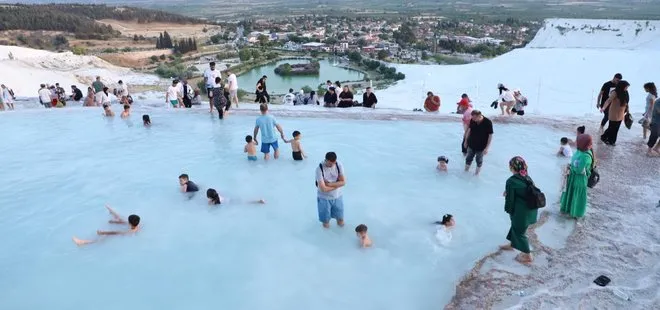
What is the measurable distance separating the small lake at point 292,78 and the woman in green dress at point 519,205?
129ft

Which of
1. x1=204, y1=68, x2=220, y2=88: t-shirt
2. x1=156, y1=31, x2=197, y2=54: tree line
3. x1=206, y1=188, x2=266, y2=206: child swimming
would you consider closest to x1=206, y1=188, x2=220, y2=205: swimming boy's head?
x1=206, y1=188, x2=266, y2=206: child swimming

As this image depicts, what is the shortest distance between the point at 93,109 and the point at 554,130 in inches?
491

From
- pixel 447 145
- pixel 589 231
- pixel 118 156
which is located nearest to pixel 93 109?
pixel 118 156

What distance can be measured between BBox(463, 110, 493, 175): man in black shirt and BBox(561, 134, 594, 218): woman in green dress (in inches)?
59.1

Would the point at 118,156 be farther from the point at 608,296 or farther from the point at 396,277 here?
the point at 608,296

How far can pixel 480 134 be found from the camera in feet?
25.2

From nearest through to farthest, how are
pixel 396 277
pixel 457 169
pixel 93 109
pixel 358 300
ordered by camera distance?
pixel 358 300 < pixel 396 277 < pixel 457 169 < pixel 93 109

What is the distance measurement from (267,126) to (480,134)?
386cm

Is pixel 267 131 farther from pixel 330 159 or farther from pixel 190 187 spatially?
pixel 330 159

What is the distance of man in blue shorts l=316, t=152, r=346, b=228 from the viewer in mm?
6066

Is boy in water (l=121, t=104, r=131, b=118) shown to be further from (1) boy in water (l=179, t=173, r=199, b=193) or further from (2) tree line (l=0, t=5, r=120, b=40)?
(2) tree line (l=0, t=5, r=120, b=40)

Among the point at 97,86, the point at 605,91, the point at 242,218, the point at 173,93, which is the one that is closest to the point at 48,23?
the point at 97,86

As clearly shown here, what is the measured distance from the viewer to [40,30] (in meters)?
66.6

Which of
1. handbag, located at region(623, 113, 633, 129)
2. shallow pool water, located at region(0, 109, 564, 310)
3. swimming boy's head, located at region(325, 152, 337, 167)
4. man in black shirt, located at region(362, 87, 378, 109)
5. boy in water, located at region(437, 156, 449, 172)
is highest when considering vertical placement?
man in black shirt, located at region(362, 87, 378, 109)
